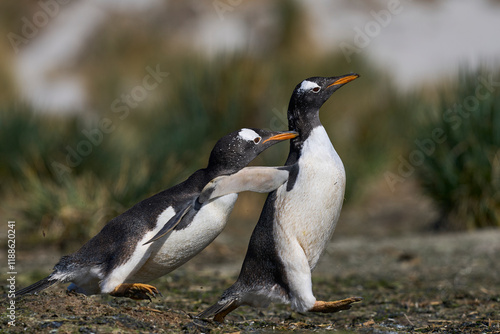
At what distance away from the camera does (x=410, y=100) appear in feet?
43.0

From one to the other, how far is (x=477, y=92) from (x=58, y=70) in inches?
1187

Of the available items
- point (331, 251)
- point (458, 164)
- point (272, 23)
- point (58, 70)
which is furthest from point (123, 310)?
point (58, 70)

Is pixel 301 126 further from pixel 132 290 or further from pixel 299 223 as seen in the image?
pixel 132 290

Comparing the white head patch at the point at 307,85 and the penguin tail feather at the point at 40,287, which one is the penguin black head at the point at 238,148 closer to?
the white head patch at the point at 307,85

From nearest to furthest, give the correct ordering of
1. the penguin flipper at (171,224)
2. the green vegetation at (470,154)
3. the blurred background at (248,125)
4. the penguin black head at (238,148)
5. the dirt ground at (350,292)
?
1. the penguin flipper at (171,224)
2. the dirt ground at (350,292)
3. the penguin black head at (238,148)
4. the blurred background at (248,125)
5. the green vegetation at (470,154)

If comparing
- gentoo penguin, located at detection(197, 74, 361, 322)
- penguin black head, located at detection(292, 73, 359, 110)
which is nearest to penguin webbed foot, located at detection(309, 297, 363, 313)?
gentoo penguin, located at detection(197, 74, 361, 322)

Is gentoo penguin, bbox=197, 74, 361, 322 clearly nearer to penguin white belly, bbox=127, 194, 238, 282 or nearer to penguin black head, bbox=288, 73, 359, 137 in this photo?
penguin black head, bbox=288, 73, 359, 137

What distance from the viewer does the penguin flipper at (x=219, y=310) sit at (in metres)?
3.99

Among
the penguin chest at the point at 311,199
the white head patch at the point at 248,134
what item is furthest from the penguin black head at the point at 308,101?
the white head patch at the point at 248,134

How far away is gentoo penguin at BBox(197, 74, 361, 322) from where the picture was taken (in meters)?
3.85

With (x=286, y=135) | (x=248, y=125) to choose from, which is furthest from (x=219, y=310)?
(x=248, y=125)

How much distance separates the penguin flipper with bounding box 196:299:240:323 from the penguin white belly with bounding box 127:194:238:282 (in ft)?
1.06

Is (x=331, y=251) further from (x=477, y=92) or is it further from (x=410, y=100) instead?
(x=410, y=100)

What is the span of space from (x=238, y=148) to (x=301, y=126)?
378mm
